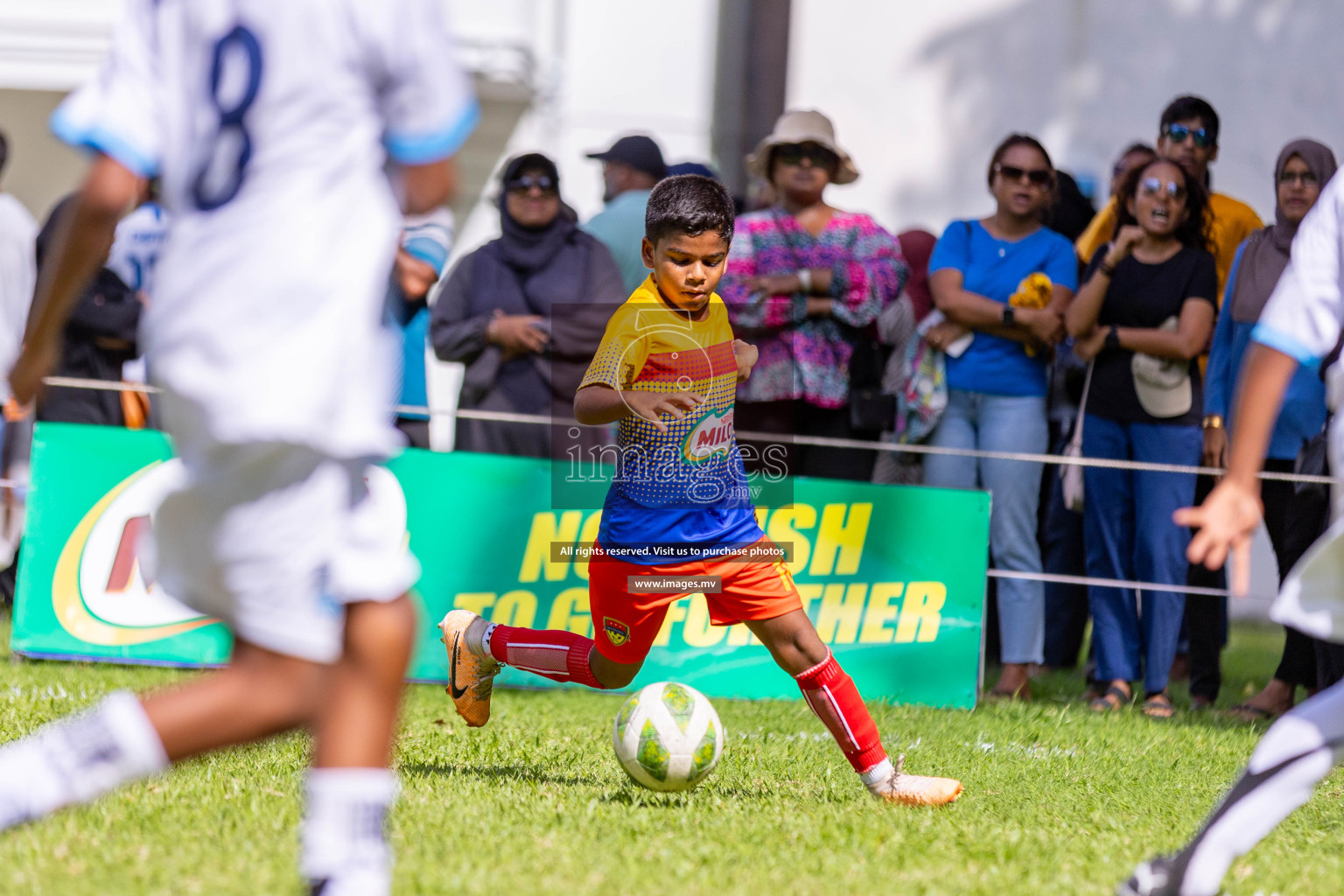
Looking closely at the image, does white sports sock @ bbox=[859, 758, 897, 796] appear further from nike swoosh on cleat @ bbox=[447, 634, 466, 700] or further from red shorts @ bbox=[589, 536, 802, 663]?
nike swoosh on cleat @ bbox=[447, 634, 466, 700]

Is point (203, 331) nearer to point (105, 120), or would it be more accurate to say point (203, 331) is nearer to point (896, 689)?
point (105, 120)

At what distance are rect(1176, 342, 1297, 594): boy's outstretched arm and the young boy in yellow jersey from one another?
65.2 inches

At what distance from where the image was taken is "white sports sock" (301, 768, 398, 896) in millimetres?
2604

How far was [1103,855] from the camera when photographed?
3.89 meters

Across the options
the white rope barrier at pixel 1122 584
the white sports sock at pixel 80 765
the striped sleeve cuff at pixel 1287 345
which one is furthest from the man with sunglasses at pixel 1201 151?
the white sports sock at pixel 80 765

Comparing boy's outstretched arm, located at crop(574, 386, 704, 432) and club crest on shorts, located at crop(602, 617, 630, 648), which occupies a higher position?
boy's outstretched arm, located at crop(574, 386, 704, 432)

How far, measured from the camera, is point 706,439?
4531 millimetres

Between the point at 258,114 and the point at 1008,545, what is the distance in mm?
5045

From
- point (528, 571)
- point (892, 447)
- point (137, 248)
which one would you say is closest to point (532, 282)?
point (528, 571)

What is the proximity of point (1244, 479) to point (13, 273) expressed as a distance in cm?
784

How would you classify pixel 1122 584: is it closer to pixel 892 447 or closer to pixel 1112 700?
pixel 1112 700

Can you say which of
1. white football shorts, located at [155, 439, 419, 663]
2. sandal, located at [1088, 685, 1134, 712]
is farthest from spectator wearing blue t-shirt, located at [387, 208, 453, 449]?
sandal, located at [1088, 685, 1134, 712]

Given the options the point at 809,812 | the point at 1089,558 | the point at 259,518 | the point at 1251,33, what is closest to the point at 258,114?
the point at 259,518

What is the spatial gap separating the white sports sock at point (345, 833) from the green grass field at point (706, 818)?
58 cm
